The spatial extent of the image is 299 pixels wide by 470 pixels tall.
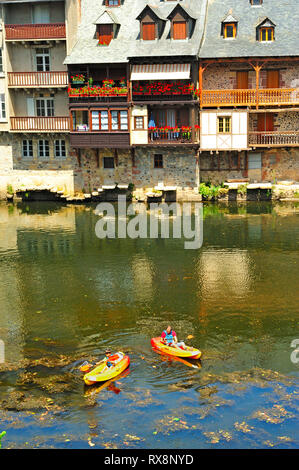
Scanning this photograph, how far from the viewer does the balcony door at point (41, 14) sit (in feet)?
157

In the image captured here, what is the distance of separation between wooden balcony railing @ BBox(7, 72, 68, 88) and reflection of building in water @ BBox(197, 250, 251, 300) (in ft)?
68.8

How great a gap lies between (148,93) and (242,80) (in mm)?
7444

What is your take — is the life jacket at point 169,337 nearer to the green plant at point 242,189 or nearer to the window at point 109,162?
the green plant at point 242,189

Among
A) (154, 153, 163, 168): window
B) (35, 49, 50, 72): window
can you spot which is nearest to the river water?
(154, 153, 163, 168): window

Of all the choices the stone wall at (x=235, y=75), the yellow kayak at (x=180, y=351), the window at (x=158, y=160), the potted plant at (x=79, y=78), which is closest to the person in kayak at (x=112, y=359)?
the yellow kayak at (x=180, y=351)

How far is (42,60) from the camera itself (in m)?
48.8

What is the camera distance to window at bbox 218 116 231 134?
46094 mm

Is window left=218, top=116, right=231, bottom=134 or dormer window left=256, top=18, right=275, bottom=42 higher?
dormer window left=256, top=18, right=275, bottom=42

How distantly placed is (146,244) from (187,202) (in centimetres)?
1159

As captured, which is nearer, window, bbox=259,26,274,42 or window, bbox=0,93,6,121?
window, bbox=259,26,274,42

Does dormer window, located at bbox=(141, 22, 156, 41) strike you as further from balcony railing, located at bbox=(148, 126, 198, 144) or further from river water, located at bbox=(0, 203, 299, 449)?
river water, located at bbox=(0, 203, 299, 449)

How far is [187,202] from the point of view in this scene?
47.4 metres

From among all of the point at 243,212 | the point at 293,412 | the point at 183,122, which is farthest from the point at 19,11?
the point at 293,412

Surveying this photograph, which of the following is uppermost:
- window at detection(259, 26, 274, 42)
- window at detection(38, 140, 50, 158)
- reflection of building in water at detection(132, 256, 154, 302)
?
window at detection(259, 26, 274, 42)
